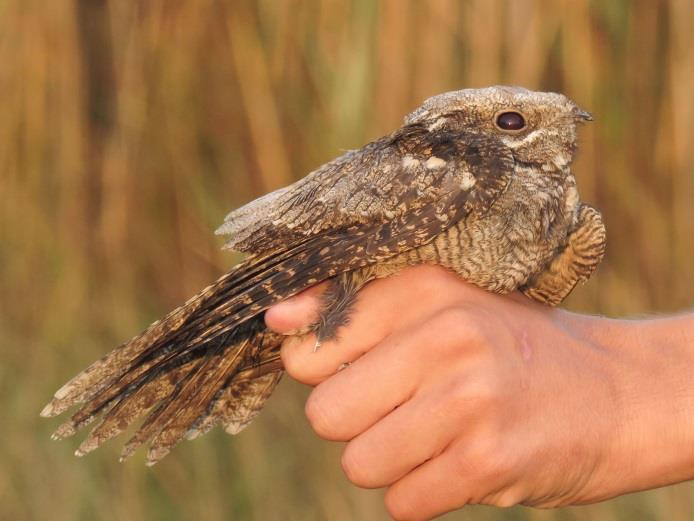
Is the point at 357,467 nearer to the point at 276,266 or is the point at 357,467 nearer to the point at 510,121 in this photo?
the point at 276,266

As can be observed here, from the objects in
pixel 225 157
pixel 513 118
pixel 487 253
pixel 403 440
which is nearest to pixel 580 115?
pixel 513 118

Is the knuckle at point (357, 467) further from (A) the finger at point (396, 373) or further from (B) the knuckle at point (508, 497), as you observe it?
(B) the knuckle at point (508, 497)

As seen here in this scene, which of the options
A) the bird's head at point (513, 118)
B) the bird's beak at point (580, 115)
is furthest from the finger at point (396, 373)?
the bird's beak at point (580, 115)

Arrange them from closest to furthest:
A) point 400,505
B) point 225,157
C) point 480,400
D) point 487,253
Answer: point 480,400, point 400,505, point 487,253, point 225,157

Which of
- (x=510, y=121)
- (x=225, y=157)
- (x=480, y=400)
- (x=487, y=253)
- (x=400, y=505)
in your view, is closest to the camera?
(x=480, y=400)

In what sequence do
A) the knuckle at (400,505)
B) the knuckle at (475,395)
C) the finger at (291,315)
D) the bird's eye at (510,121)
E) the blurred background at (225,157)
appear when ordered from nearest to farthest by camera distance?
the knuckle at (475,395)
the knuckle at (400,505)
the finger at (291,315)
the bird's eye at (510,121)
the blurred background at (225,157)

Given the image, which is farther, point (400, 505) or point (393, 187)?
point (393, 187)
